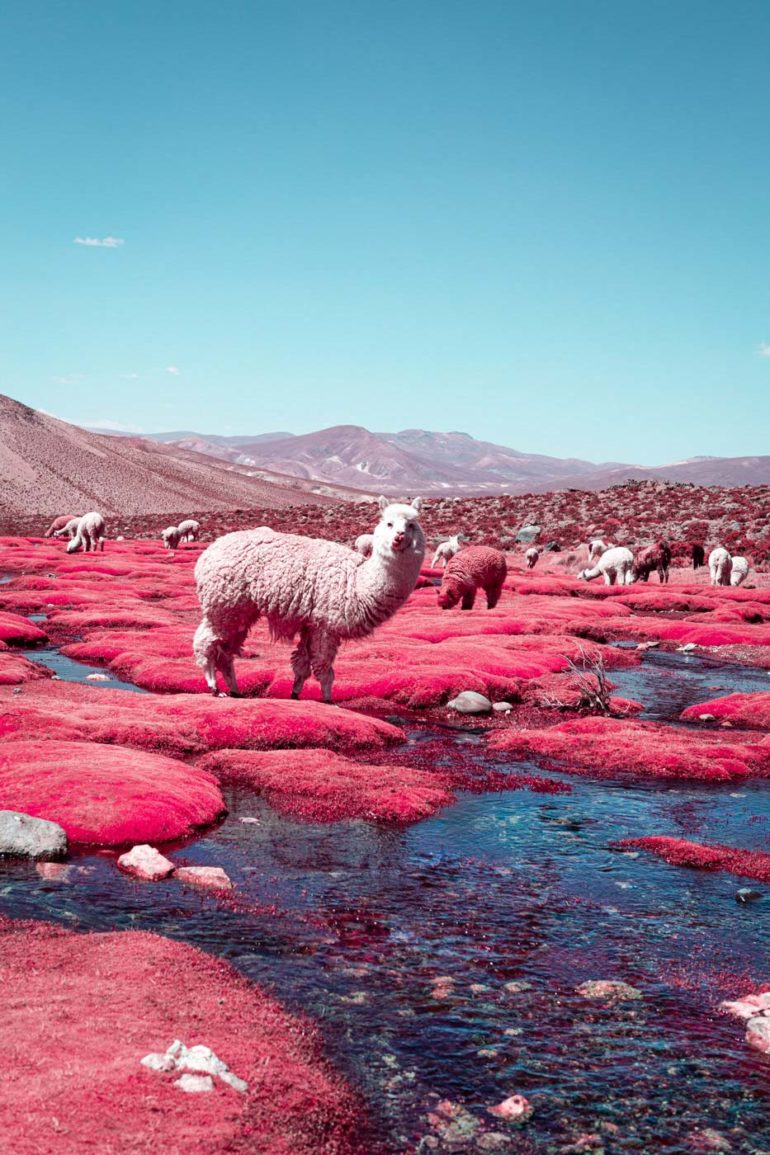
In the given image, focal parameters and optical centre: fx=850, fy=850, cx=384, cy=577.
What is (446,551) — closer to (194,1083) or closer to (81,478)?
(194,1083)

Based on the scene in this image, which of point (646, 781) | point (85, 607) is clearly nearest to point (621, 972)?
point (646, 781)

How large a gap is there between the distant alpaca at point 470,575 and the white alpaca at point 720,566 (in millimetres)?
15055

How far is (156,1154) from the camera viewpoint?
168 inches

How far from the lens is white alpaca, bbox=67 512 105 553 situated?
57.8 m

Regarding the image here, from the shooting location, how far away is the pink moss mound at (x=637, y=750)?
13.9 metres

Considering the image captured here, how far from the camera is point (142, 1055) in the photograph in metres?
5.15

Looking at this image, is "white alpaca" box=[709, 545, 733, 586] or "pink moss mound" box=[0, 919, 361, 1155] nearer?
"pink moss mound" box=[0, 919, 361, 1155]

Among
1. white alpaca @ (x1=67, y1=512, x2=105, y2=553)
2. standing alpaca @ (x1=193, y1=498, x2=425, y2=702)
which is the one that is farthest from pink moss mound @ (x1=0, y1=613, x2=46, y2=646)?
white alpaca @ (x1=67, y1=512, x2=105, y2=553)

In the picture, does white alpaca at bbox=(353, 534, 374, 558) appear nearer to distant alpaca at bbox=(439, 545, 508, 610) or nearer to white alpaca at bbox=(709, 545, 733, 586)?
distant alpaca at bbox=(439, 545, 508, 610)

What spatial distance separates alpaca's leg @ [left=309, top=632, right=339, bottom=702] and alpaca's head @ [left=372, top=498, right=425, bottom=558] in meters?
1.94

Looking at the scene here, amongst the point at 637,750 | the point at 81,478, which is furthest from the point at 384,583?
the point at 81,478

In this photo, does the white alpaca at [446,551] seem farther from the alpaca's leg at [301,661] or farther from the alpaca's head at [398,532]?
the alpaca's head at [398,532]

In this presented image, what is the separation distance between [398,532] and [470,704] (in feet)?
15.8

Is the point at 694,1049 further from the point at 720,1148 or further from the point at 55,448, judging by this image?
the point at 55,448
